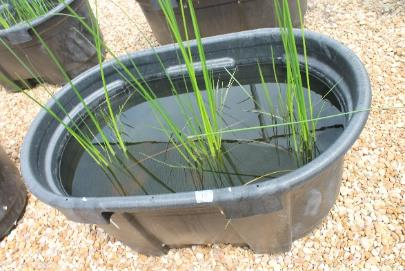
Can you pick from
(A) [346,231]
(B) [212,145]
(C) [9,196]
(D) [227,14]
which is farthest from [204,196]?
(D) [227,14]

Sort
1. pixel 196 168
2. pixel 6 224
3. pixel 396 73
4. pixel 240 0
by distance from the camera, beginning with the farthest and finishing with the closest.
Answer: pixel 240 0
pixel 396 73
pixel 6 224
pixel 196 168

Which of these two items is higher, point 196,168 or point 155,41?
point 155,41

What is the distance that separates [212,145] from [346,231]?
559 millimetres

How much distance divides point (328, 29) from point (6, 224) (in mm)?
1862

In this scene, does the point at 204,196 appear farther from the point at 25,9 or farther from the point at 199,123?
the point at 25,9

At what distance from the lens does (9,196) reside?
4.88 ft

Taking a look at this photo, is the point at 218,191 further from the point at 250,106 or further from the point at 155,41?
the point at 155,41

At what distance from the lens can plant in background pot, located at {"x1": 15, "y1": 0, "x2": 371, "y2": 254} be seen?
898 mm

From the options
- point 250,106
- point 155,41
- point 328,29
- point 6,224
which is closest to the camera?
point 250,106

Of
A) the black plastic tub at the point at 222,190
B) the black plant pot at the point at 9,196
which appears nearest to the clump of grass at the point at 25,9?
the black plant pot at the point at 9,196

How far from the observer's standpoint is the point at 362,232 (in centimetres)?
121

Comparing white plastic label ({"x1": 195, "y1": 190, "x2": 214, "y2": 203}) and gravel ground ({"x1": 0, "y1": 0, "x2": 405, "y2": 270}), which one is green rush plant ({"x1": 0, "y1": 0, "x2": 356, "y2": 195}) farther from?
gravel ground ({"x1": 0, "y1": 0, "x2": 405, "y2": 270})

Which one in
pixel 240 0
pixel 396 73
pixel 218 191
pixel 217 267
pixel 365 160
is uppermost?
pixel 240 0

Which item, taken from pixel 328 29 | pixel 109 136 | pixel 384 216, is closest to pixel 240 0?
pixel 328 29
